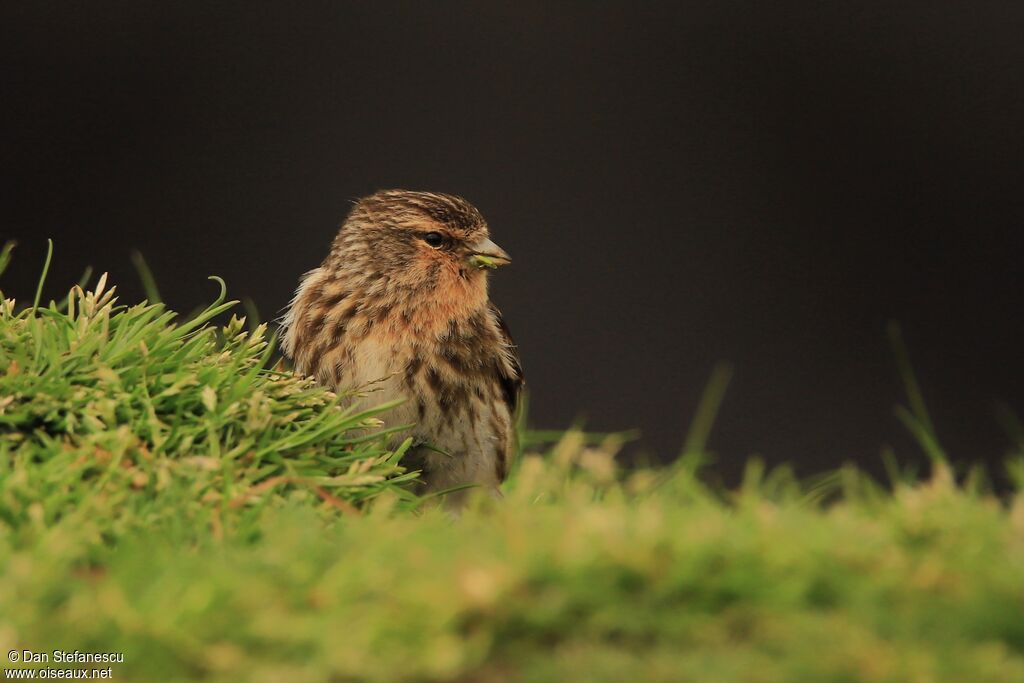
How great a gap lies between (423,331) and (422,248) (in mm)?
348

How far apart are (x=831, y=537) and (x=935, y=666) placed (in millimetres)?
324

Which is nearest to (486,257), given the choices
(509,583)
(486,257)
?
(486,257)

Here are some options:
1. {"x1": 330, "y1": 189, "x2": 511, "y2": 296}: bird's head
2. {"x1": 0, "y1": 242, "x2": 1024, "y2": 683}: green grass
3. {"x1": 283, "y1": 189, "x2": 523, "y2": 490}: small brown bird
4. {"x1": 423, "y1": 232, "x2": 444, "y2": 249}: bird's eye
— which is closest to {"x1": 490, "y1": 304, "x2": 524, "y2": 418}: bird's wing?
{"x1": 283, "y1": 189, "x2": 523, "y2": 490}: small brown bird

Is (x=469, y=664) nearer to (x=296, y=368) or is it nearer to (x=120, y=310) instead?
(x=120, y=310)

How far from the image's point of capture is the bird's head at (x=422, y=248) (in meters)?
4.12

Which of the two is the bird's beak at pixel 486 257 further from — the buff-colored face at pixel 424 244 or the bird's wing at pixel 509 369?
the bird's wing at pixel 509 369

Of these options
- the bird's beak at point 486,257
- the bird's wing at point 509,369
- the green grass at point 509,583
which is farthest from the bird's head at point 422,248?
the green grass at point 509,583

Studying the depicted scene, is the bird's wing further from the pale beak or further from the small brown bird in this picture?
the pale beak

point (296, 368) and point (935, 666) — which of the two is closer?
point (935, 666)

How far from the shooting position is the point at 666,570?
6.42 feet

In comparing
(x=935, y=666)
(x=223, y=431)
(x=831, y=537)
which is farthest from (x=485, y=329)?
(x=935, y=666)

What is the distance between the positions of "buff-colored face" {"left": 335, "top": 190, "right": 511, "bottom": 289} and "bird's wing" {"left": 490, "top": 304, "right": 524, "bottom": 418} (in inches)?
7.9

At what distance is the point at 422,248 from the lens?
4188 mm

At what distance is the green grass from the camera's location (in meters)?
1.82
